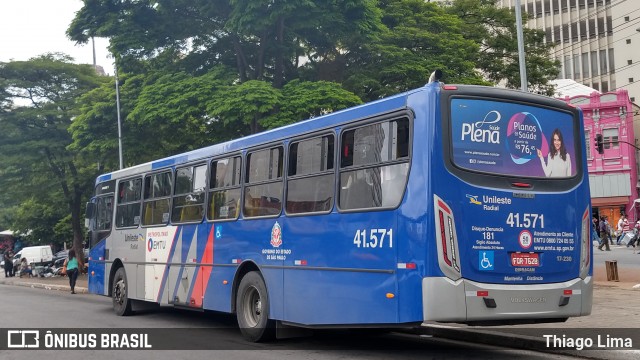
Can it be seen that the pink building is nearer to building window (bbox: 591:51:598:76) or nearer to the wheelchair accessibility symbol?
building window (bbox: 591:51:598:76)

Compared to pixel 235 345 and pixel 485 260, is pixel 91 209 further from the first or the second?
pixel 485 260

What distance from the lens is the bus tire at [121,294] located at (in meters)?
16.5

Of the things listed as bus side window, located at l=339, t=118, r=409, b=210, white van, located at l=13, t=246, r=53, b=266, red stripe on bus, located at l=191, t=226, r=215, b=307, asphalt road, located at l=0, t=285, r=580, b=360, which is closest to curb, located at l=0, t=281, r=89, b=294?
white van, located at l=13, t=246, r=53, b=266

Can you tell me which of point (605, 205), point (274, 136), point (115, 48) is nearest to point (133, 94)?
point (115, 48)

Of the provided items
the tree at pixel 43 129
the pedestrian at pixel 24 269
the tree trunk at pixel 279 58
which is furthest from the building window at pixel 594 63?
the pedestrian at pixel 24 269

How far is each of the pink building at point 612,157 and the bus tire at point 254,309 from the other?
1936 inches

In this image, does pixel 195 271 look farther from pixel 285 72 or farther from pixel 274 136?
pixel 285 72

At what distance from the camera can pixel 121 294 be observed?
656 inches

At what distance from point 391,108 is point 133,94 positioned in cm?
1931

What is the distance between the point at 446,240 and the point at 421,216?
1.28ft

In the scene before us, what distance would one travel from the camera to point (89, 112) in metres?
28.4

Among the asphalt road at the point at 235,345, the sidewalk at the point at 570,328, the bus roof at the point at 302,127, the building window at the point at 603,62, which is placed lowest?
the asphalt road at the point at 235,345

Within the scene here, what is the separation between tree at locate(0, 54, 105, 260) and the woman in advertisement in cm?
2936

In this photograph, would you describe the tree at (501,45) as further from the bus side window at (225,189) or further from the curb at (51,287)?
the bus side window at (225,189)
